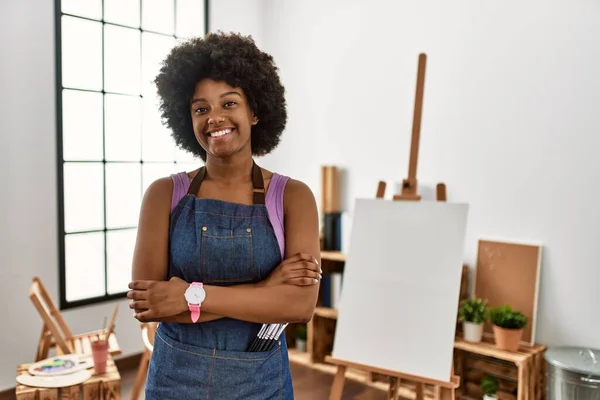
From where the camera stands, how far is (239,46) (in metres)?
1.46

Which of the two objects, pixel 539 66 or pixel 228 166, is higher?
pixel 539 66

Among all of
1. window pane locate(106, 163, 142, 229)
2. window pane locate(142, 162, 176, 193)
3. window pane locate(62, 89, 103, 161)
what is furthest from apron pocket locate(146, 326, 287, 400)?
window pane locate(142, 162, 176, 193)

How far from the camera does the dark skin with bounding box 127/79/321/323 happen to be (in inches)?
52.2

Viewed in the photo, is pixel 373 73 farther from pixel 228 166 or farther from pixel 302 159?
pixel 228 166

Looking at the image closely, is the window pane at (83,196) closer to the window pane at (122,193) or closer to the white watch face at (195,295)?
the window pane at (122,193)

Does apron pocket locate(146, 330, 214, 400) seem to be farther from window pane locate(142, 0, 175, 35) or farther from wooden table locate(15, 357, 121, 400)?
window pane locate(142, 0, 175, 35)

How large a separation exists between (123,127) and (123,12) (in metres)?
0.83

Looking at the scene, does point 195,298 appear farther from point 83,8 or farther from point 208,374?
point 83,8

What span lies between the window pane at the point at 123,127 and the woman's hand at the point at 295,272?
2955 mm

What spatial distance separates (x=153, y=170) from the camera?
14.2 feet

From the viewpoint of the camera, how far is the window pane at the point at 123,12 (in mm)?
3965

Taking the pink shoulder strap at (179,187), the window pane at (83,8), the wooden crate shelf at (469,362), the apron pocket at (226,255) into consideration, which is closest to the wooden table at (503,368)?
the wooden crate shelf at (469,362)

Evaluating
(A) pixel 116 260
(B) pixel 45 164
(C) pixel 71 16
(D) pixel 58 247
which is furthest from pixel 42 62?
(A) pixel 116 260

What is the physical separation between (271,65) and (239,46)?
106 millimetres
